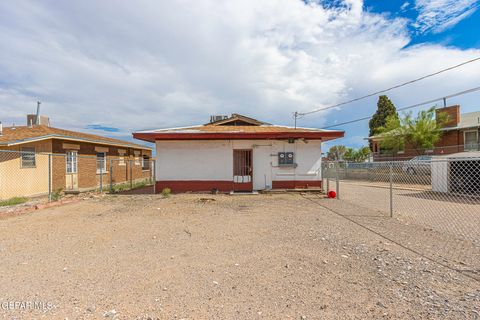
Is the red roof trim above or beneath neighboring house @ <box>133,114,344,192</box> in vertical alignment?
above

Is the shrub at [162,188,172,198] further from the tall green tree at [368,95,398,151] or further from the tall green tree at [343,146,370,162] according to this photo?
the tall green tree at [343,146,370,162]

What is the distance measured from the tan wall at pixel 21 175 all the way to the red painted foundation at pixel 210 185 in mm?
5878

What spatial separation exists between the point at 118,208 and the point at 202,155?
5072mm

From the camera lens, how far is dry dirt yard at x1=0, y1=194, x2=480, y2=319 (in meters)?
2.74

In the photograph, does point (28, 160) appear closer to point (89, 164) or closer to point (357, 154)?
point (89, 164)

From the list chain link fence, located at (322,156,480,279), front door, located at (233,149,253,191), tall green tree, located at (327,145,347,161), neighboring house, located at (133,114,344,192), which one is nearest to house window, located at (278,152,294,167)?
neighboring house, located at (133,114,344,192)

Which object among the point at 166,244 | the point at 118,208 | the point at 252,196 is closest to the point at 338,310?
the point at 166,244

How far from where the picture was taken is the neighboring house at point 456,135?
21000 mm

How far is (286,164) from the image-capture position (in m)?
12.9

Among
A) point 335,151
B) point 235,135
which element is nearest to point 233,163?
point 235,135

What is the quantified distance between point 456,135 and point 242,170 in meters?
21.9

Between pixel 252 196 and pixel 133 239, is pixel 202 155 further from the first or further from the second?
pixel 133 239

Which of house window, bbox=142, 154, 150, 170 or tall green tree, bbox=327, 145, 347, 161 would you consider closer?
house window, bbox=142, 154, 150, 170

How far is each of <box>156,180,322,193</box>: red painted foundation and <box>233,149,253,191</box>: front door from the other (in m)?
0.35
